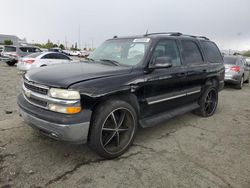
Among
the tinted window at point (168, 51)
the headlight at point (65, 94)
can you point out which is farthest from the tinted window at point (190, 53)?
the headlight at point (65, 94)

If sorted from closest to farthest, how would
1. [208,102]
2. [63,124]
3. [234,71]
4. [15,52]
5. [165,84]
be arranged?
1. [63,124]
2. [165,84]
3. [208,102]
4. [234,71]
5. [15,52]

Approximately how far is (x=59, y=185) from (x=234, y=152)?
9.24ft

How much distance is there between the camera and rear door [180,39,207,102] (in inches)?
168

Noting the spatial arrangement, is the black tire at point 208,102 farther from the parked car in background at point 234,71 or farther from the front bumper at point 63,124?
the parked car in background at point 234,71

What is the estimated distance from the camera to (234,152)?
11.2ft

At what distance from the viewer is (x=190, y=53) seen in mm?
4469

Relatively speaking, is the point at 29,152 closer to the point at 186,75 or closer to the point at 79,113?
the point at 79,113

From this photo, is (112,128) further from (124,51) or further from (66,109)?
(124,51)

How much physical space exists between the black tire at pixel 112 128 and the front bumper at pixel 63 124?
0.15 meters

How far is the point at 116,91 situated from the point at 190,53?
7.83 feet

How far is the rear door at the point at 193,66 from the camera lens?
14.0 feet

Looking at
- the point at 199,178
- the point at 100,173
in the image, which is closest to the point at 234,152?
the point at 199,178

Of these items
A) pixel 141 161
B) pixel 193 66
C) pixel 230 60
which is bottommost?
pixel 141 161

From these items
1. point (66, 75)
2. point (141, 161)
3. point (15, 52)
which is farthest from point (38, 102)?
point (15, 52)
